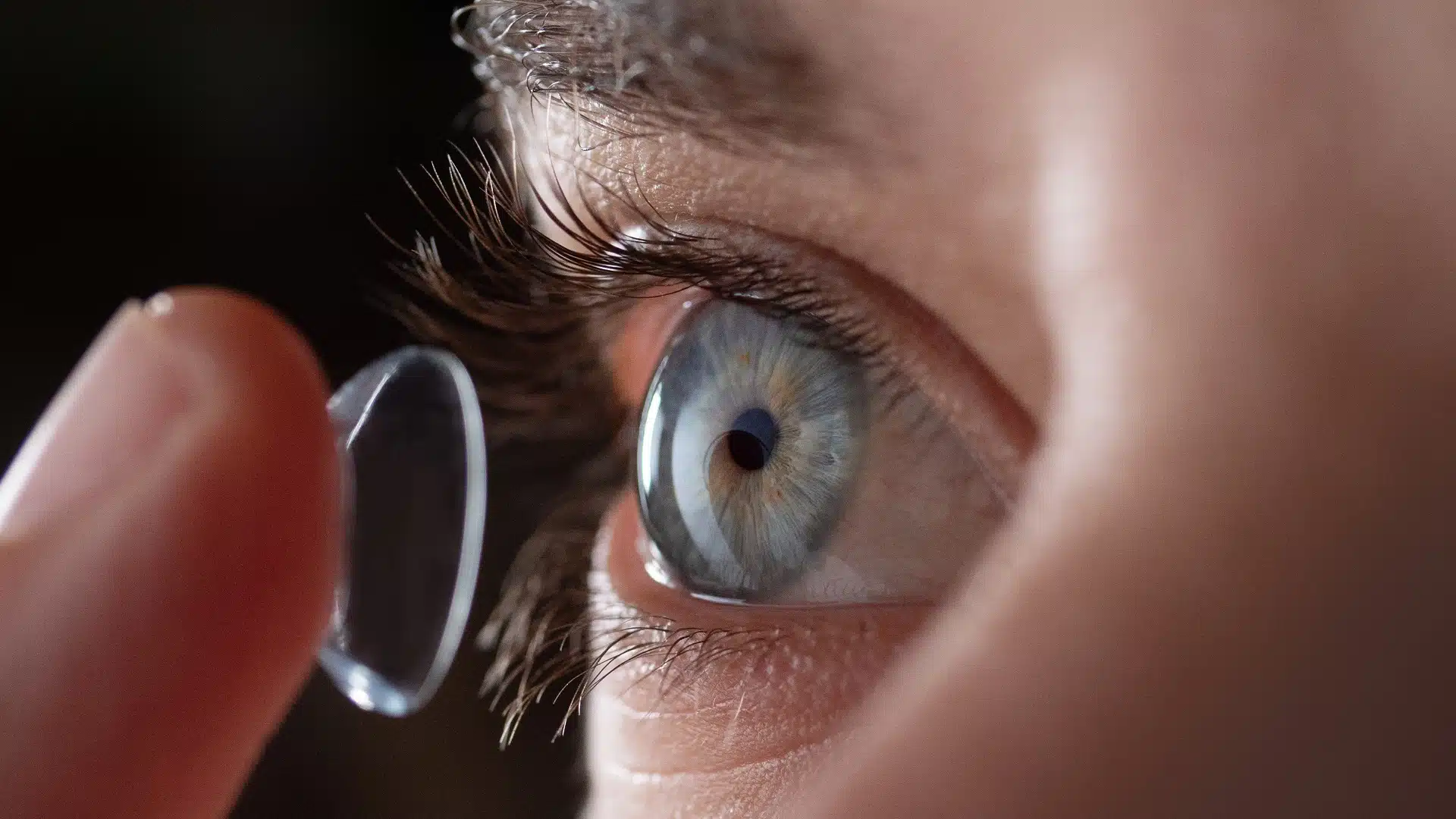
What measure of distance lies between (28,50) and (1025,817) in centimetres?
129

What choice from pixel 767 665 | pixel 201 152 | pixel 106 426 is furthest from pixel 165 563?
pixel 201 152

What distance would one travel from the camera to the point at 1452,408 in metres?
0.23

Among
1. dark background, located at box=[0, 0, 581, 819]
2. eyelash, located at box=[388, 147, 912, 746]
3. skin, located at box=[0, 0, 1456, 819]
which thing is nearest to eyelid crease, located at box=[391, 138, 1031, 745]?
eyelash, located at box=[388, 147, 912, 746]

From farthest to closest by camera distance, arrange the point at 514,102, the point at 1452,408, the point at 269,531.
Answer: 1. the point at 514,102
2. the point at 269,531
3. the point at 1452,408

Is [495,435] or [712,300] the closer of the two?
[712,300]

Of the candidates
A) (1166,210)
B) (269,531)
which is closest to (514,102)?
(269,531)

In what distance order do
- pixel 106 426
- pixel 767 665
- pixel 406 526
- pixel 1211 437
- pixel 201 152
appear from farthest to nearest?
pixel 201 152 → pixel 406 526 → pixel 767 665 → pixel 106 426 → pixel 1211 437

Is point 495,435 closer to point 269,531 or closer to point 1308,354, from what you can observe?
point 269,531

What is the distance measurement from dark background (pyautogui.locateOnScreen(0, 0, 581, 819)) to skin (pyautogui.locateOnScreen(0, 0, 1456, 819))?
667mm

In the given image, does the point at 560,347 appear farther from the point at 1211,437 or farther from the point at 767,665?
the point at 1211,437

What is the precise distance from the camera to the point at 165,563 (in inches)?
13.7

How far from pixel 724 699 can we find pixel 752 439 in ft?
0.44

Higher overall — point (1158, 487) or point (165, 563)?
point (1158, 487)

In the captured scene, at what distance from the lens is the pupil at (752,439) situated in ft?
1.81
